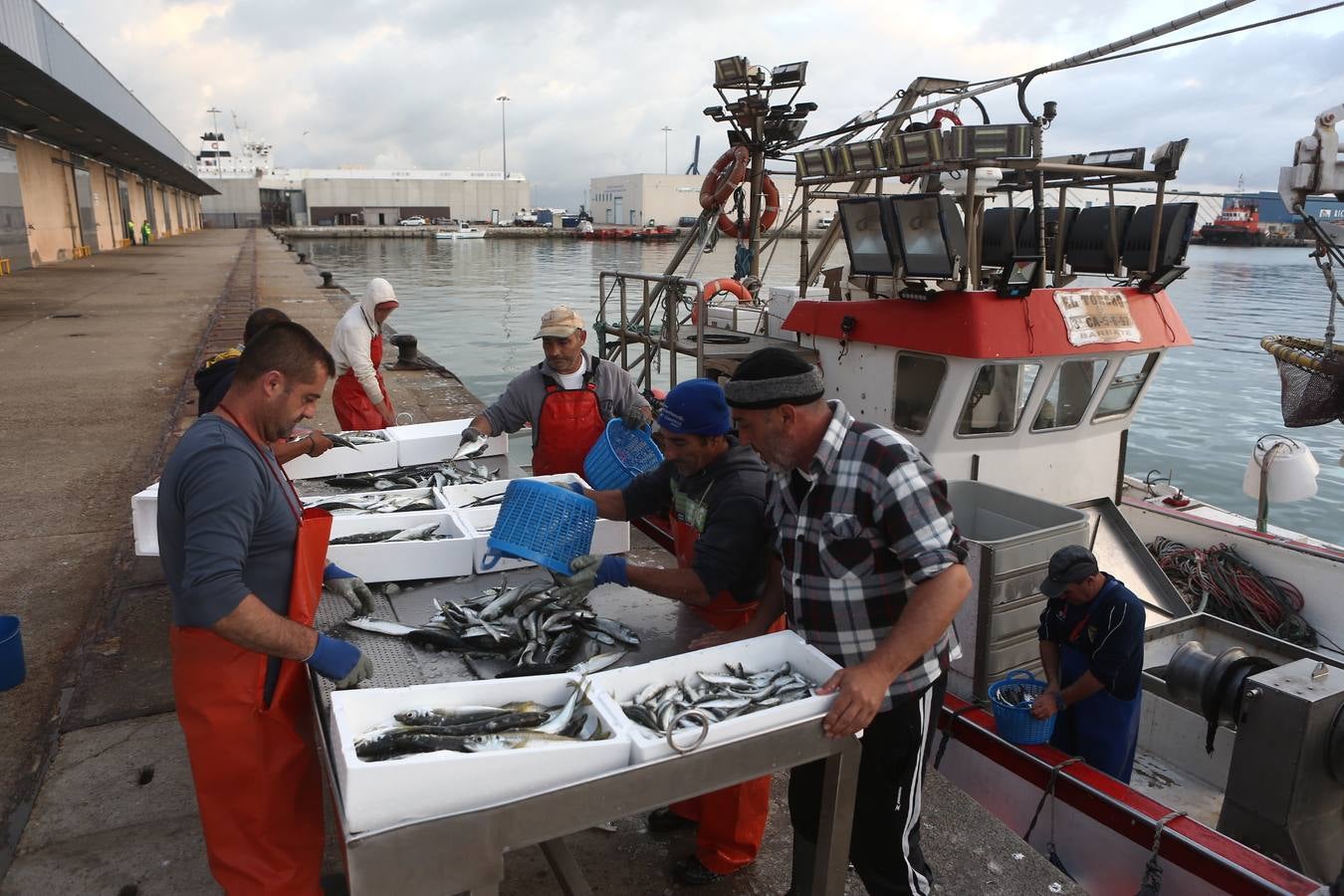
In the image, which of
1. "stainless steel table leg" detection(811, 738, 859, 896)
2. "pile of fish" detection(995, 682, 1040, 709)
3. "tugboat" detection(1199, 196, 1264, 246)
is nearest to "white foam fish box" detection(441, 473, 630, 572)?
"stainless steel table leg" detection(811, 738, 859, 896)

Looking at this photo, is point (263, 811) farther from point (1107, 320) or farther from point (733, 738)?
point (1107, 320)

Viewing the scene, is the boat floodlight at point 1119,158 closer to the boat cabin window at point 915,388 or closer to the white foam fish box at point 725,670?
the boat cabin window at point 915,388

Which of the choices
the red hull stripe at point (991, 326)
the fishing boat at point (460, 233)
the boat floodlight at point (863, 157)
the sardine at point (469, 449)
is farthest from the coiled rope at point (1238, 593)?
the fishing boat at point (460, 233)

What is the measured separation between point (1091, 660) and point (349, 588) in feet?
11.4

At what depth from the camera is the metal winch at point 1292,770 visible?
146 inches

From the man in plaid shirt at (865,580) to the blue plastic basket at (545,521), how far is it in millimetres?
813

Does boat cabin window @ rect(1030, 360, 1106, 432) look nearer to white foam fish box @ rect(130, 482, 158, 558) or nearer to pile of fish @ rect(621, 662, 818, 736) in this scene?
pile of fish @ rect(621, 662, 818, 736)

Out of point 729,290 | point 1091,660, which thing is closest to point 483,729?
point 1091,660

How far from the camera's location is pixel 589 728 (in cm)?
240

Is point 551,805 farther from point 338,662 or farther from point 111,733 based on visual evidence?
point 111,733

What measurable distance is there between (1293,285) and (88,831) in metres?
60.9

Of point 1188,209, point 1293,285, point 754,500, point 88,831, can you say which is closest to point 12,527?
point 88,831

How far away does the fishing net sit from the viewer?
6938 mm

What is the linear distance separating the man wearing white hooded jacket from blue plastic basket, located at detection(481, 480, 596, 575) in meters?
3.37
